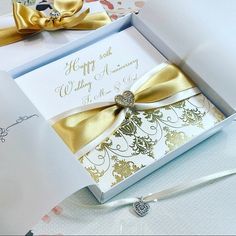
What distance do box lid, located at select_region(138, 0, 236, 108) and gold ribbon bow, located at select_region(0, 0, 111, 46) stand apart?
0.11 m

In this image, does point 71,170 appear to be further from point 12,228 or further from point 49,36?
point 49,36

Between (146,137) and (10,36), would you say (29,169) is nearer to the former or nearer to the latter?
(146,137)

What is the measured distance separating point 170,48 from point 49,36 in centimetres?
24

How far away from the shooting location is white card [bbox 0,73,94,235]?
2.05 feet

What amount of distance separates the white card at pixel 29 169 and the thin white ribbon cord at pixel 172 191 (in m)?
0.06

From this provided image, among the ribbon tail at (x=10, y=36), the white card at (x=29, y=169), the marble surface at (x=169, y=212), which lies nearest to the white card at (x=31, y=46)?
the ribbon tail at (x=10, y=36)

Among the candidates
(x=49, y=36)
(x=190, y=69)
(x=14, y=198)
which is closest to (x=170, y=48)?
(x=190, y=69)

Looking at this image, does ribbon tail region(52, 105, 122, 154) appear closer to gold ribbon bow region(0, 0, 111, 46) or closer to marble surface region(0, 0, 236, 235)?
marble surface region(0, 0, 236, 235)

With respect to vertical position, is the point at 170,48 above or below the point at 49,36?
below

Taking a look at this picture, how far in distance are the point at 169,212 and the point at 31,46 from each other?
0.40 metres

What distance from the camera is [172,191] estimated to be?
2.33 feet

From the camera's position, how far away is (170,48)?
83 centimetres

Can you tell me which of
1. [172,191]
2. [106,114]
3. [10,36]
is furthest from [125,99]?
[10,36]

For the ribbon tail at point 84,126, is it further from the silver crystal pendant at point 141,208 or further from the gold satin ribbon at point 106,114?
the silver crystal pendant at point 141,208
